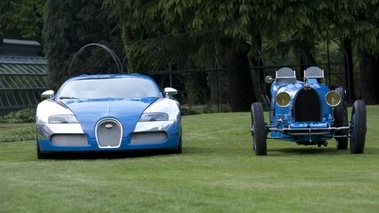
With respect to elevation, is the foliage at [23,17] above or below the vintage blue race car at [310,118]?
above

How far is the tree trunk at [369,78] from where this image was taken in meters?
35.6

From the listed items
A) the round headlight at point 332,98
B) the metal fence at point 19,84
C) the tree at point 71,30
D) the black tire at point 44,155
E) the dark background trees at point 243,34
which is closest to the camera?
the round headlight at point 332,98

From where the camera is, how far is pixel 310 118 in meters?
14.6

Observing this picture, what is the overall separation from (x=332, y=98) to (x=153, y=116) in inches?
101

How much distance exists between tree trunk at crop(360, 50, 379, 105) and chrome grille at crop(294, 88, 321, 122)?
21339mm

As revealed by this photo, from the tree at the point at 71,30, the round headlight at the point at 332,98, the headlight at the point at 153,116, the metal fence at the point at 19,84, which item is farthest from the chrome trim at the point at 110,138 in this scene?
the tree at the point at 71,30

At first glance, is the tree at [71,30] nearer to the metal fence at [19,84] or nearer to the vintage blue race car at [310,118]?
the metal fence at [19,84]

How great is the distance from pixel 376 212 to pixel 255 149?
6.90 meters

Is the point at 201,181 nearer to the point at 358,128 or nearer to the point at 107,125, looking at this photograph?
the point at 107,125

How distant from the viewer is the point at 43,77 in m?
52.1

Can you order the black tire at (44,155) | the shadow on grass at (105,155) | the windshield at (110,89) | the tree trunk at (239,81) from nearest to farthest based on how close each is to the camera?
the black tire at (44,155), the shadow on grass at (105,155), the windshield at (110,89), the tree trunk at (239,81)

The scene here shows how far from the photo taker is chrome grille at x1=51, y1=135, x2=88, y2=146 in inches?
565

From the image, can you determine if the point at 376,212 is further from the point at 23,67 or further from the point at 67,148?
the point at 23,67

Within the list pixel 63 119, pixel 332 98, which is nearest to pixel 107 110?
pixel 63 119
